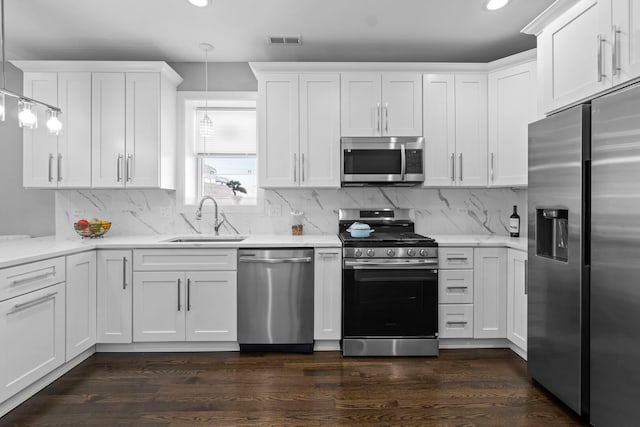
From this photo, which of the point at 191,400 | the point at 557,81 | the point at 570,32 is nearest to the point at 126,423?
the point at 191,400

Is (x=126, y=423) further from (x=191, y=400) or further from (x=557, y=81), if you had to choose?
(x=557, y=81)

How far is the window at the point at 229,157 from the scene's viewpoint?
384 centimetres

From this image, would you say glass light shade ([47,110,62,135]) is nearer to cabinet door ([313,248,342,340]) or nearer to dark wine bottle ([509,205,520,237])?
cabinet door ([313,248,342,340])

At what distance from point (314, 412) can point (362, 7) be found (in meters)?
2.69

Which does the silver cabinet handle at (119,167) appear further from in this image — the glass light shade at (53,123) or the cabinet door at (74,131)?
the glass light shade at (53,123)

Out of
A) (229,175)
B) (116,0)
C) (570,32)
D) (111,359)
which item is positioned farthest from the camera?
(229,175)

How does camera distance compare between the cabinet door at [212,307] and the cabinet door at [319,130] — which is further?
the cabinet door at [319,130]

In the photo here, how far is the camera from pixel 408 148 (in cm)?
331

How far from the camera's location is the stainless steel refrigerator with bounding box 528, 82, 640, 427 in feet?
5.52

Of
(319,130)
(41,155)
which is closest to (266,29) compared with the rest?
(319,130)

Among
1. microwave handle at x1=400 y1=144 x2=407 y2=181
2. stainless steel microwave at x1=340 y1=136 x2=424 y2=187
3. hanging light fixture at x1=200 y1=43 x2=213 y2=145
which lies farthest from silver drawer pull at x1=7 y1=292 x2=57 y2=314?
microwave handle at x1=400 y1=144 x2=407 y2=181

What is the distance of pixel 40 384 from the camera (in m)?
2.41

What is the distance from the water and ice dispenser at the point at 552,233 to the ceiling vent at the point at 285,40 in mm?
2275

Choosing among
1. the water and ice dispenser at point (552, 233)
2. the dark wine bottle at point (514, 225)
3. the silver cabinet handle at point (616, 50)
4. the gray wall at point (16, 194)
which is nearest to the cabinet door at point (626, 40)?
the silver cabinet handle at point (616, 50)
